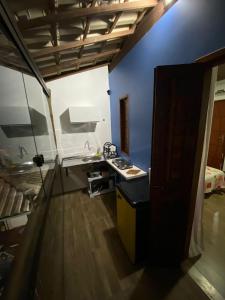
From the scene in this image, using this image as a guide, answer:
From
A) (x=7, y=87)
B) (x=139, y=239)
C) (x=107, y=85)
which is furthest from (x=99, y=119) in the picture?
(x=139, y=239)

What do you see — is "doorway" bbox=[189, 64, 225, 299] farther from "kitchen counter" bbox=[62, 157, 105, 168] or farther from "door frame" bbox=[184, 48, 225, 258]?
"kitchen counter" bbox=[62, 157, 105, 168]

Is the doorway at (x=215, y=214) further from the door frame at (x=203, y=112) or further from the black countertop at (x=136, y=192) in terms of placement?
the black countertop at (x=136, y=192)

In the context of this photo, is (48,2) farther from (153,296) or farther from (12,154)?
(153,296)

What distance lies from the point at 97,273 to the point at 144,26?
320 centimetres

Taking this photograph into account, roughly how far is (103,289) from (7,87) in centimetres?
246

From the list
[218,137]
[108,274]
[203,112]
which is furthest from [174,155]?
[218,137]

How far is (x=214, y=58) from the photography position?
1192 mm

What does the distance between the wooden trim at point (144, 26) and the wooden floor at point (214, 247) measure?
2840mm

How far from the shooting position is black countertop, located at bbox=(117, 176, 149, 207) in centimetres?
160

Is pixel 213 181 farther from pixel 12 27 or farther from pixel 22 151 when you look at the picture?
pixel 12 27

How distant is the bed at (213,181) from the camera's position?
2912 mm

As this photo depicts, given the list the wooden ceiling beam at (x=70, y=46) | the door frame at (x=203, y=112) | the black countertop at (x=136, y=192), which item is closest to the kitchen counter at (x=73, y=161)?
the black countertop at (x=136, y=192)

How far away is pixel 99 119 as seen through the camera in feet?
11.4

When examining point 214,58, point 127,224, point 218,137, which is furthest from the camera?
point 218,137
